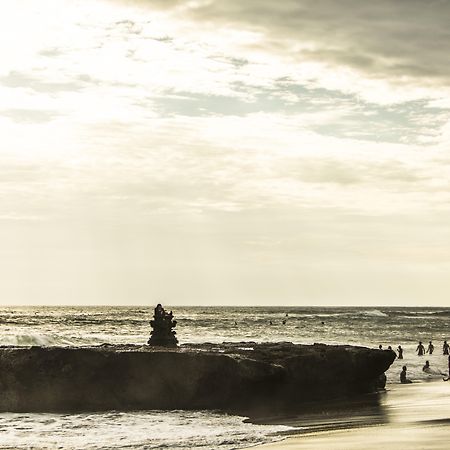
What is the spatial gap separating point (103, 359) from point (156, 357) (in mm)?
1554

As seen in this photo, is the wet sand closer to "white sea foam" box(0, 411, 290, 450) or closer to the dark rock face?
"white sea foam" box(0, 411, 290, 450)

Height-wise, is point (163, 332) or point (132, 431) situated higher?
point (163, 332)

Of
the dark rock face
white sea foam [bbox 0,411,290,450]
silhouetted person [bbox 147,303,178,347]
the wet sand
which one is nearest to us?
the wet sand

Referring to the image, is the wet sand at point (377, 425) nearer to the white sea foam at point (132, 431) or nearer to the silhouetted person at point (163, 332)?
the white sea foam at point (132, 431)

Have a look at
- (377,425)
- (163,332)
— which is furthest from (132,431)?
(163,332)

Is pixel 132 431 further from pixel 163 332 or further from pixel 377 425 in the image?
pixel 163 332

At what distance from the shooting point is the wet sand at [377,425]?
15078mm

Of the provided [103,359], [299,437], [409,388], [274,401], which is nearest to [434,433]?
[299,437]

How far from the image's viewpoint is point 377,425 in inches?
724

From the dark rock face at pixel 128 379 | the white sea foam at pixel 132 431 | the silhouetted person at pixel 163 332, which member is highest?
the silhouetted person at pixel 163 332

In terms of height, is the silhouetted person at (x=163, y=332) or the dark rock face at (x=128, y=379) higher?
the silhouetted person at (x=163, y=332)

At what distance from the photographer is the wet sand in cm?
1508

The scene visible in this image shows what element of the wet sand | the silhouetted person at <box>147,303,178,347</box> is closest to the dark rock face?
the wet sand

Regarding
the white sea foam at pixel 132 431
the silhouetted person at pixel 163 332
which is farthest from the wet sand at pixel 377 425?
the silhouetted person at pixel 163 332
